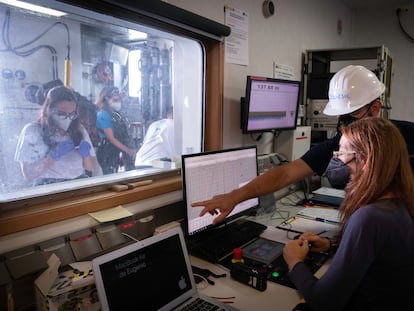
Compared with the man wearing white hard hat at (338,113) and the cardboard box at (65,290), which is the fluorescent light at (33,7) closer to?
the cardboard box at (65,290)

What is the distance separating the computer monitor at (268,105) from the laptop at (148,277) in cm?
113

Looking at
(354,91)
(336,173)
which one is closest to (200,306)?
(336,173)

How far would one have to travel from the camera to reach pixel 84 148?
170 cm

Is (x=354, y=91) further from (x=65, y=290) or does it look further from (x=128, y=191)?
(x=65, y=290)

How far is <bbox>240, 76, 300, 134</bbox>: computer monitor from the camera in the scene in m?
2.04

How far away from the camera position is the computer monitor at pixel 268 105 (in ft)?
6.69

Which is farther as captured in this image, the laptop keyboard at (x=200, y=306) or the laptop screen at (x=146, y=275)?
the laptop keyboard at (x=200, y=306)

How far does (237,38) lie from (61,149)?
1261 mm

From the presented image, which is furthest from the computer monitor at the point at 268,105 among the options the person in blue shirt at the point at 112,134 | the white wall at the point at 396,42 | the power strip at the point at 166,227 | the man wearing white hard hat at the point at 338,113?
the white wall at the point at 396,42

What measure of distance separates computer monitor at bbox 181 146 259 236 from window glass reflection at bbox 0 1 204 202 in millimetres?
333

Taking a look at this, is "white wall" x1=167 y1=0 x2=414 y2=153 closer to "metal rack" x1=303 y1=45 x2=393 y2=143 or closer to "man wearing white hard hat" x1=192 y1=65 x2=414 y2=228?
"metal rack" x1=303 y1=45 x2=393 y2=143

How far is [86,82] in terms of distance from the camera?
5.66ft

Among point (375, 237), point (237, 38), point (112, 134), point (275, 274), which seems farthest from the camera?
point (237, 38)

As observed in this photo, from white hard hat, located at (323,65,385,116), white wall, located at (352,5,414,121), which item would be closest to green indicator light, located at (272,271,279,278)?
white hard hat, located at (323,65,385,116)
